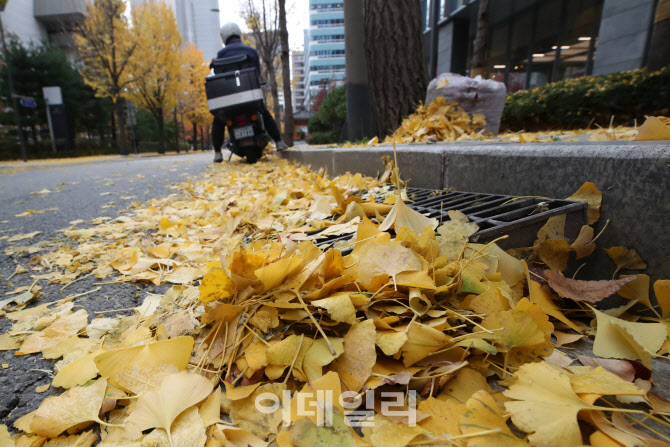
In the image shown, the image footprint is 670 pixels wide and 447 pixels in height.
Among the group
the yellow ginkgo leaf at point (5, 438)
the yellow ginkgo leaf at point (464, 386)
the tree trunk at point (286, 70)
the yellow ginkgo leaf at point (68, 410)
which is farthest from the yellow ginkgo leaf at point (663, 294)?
the tree trunk at point (286, 70)

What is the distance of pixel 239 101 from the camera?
213 inches

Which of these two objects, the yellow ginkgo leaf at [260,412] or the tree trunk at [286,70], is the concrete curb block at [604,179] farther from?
the tree trunk at [286,70]

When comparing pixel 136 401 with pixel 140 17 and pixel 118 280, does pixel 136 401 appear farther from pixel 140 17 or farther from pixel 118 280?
pixel 140 17

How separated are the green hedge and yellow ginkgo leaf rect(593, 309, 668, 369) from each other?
5887 millimetres

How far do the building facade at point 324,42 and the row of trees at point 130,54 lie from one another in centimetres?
7066

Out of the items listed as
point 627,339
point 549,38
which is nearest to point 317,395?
point 627,339

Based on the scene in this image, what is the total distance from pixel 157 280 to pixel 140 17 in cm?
2397

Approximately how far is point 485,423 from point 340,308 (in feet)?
1.01

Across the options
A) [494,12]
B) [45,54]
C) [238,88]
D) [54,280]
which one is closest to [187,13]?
[45,54]

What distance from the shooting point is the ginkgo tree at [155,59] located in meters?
19.0

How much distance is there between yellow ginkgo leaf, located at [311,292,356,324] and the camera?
0.68m

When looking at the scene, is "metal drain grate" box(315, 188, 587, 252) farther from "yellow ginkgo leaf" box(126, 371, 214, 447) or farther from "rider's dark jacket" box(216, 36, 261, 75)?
"rider's dark jacket" box(216, 36, 261, 75)

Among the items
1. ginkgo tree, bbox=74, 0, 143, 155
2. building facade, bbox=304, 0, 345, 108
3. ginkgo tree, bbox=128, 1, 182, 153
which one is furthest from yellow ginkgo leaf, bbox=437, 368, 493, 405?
building facade, bbox=304, 0, 345, 108

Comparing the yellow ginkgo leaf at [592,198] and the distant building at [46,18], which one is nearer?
the yellow ginkgo leaf at [592,198]
